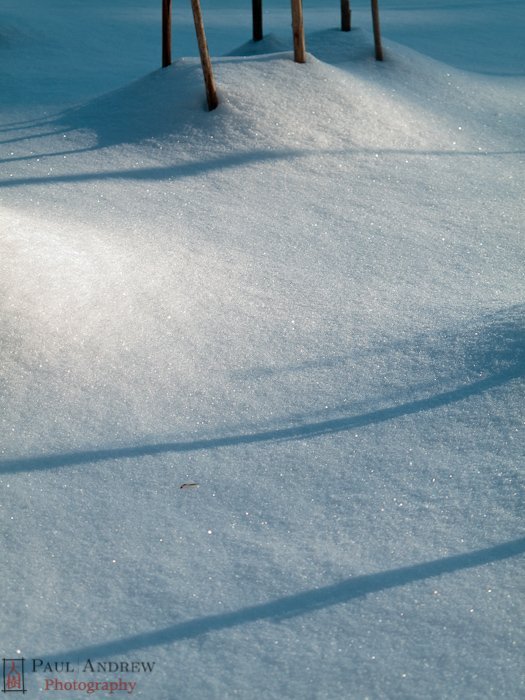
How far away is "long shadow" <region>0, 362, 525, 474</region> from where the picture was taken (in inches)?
108

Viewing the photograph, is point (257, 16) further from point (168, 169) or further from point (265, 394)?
point (265, 394)

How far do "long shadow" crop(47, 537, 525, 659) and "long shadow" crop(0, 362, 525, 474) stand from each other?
2.29 feet

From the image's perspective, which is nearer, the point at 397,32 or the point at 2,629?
the point at 2,629

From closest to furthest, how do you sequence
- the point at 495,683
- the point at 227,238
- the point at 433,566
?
the point at 495,683
the point at 433,566
the point at 227,238

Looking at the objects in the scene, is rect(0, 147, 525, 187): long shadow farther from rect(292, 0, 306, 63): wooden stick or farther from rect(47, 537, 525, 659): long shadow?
rect(47, 537, 525, 659): long shadow

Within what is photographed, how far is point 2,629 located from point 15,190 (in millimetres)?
3353

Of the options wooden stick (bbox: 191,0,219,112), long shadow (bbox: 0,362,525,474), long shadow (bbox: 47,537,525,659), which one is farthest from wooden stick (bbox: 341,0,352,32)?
long shadow (bbox: 47,537,525,659)

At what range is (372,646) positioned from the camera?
2.04m

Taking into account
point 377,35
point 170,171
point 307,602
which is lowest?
point 307,602

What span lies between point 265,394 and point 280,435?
246 mm

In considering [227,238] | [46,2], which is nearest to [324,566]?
[227,238]

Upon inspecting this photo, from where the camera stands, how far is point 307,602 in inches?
85.7

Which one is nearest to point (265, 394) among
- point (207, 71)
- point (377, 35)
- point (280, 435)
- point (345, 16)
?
point (280, 435)

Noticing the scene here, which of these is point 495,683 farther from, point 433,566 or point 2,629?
point 2,629
